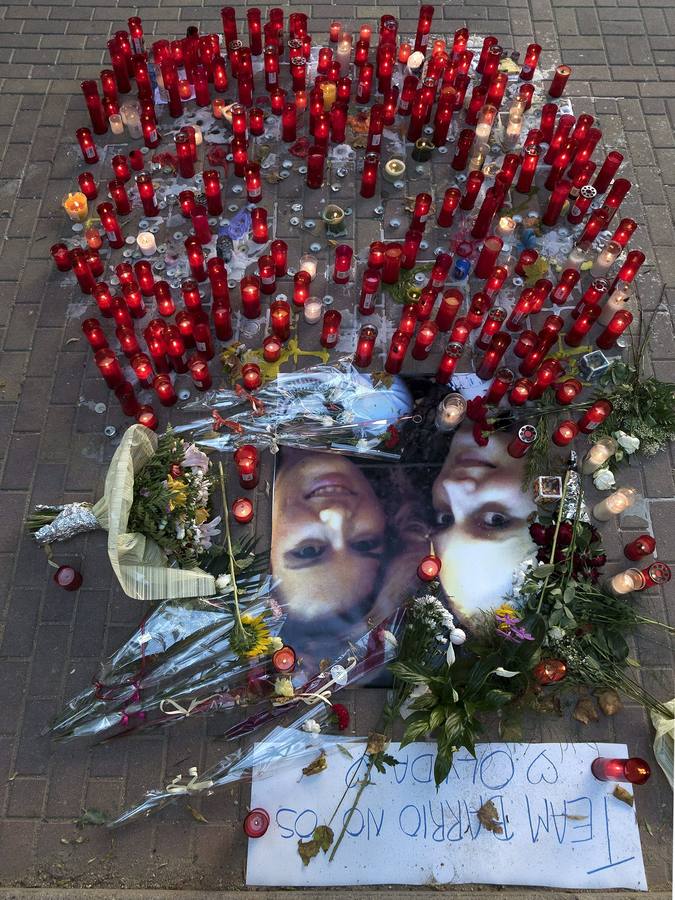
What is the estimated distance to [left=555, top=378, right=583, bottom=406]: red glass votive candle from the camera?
351cm

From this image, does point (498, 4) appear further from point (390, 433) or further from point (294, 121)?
point (390, 433)

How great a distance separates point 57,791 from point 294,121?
402cm

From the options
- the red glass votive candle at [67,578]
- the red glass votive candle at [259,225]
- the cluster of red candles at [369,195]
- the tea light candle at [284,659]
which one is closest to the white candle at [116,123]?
the cluster of red candles at [369,195]

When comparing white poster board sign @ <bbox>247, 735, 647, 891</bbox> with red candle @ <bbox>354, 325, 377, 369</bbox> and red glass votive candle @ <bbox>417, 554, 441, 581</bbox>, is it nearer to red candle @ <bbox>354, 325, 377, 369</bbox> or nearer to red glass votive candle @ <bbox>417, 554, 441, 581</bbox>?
red glass votive candle @ <bbox>417, 554, 441, 581</bbox>

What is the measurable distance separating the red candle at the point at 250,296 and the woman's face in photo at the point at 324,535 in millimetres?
898

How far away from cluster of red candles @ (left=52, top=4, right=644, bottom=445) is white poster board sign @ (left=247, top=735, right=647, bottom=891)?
1.66 meters

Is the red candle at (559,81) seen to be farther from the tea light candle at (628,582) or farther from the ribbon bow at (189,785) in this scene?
the ribbon bow at (189,785)

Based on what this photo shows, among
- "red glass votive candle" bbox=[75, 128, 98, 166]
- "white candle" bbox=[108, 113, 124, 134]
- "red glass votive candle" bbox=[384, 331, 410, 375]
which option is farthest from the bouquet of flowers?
"white candle" bbox=[108, 113, 124, 134]

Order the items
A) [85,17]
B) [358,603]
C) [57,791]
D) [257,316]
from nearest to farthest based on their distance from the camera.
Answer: [57,791], [358,603], [257,316], [85,17]

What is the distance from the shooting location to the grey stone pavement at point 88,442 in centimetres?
282

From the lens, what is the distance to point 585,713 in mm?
3053

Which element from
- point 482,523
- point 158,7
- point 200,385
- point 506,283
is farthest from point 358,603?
point 158,7

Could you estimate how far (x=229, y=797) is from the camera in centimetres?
289

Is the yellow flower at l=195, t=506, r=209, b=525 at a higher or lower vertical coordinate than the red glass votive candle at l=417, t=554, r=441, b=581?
higher
